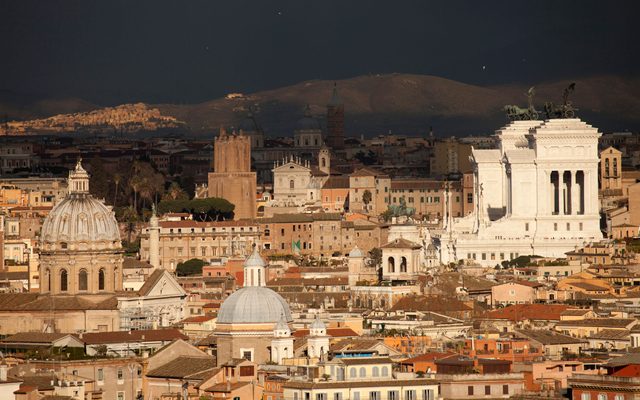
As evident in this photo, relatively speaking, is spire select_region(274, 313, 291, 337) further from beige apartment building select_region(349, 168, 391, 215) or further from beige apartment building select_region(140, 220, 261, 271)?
beige apartment building select_region(349, 168, 391, 215)

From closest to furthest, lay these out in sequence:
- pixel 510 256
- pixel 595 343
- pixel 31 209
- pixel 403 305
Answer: pixel 595 343, pixel 403 305, pixel 510 256, pixel 31 209

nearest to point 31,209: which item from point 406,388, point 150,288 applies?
point 150,288

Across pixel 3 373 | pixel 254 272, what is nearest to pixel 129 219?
pixel 254 272

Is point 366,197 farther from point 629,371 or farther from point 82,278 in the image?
point 629,371

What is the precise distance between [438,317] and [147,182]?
286 feet

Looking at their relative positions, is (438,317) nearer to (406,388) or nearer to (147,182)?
(406,388)

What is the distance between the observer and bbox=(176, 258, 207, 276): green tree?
135m

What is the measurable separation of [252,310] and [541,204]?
2393 inches

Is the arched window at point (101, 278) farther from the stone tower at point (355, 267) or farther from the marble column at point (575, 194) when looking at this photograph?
the marble column at point (575, 194)

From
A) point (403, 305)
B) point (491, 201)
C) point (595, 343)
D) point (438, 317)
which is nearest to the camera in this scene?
point (595, 343)

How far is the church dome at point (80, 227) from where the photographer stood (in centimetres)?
10112

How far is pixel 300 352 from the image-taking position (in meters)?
74.2

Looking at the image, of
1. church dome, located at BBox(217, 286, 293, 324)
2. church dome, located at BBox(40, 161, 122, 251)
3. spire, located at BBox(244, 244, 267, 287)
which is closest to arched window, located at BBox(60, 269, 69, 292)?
church dome, located at BBox(40, 161, 122, 251)

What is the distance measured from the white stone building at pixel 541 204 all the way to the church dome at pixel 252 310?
53.2m
